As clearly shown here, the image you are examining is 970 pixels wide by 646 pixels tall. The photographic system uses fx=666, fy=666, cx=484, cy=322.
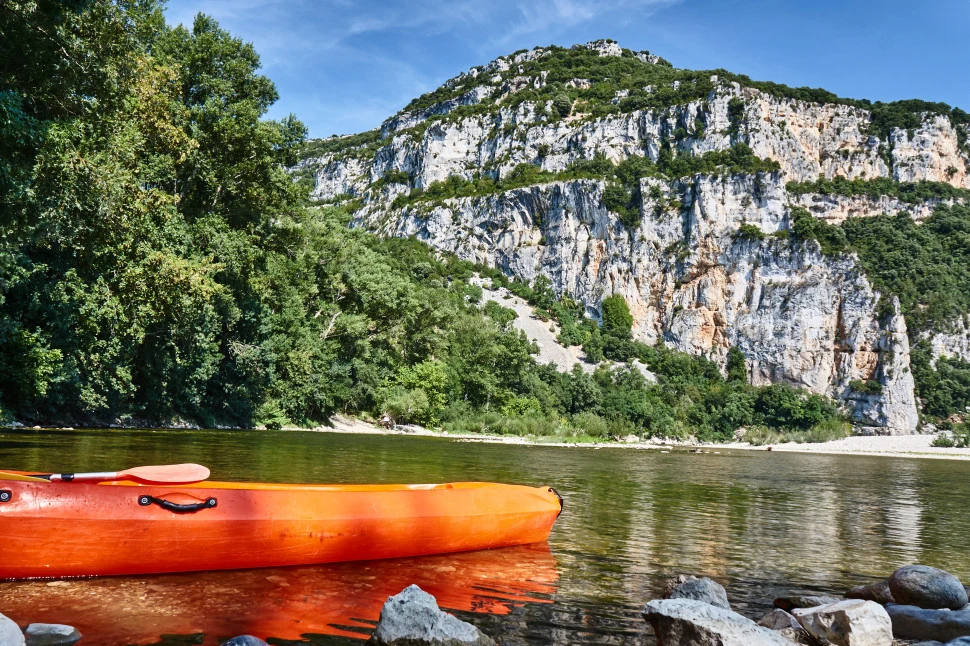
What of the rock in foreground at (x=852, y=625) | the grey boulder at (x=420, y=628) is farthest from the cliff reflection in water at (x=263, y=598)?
the rock in foreground at (x=852, y=625)

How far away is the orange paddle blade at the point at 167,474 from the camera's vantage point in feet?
18.6

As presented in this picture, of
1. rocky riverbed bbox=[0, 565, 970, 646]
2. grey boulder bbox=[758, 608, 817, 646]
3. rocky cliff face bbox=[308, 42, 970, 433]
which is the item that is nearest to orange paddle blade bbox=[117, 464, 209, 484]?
rocky riverbed bbox=[0, 565, 970, 646]

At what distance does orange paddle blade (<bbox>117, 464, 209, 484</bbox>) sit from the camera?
5.66 m

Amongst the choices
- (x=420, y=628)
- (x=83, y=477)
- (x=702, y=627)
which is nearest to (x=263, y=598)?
(x=420, y=628)

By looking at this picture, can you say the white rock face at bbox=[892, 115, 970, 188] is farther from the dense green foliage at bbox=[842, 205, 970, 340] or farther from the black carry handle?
the black carry handle

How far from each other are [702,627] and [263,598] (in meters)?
3.22

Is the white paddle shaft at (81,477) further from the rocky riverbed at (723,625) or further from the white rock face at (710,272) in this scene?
the white rock face at (710,272)

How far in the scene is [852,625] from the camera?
14.1 feet

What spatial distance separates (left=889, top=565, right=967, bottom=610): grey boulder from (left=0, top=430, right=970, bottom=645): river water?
0.88 metres

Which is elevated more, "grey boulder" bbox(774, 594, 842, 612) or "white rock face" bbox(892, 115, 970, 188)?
"white rock face" bbox(892, 115, 970, 188)

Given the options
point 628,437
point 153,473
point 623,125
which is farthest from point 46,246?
point 623,125

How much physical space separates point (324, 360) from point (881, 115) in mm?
133265

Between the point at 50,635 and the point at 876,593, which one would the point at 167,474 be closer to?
the point at 50,635

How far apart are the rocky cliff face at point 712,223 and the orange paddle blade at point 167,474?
346 ft
